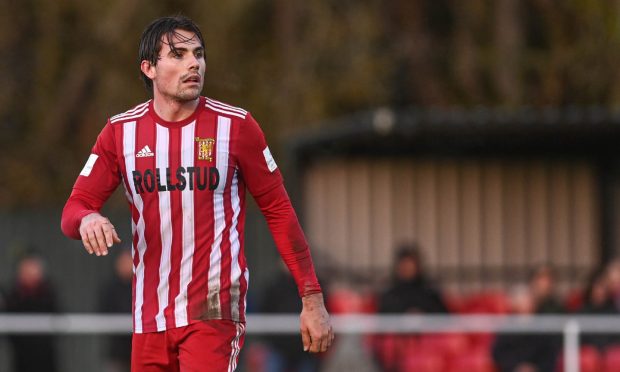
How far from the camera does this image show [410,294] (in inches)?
504

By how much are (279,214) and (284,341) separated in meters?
6.46

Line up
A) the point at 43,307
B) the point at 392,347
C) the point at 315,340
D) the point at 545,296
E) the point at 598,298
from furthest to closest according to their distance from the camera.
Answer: the point at 43,307, the point at 545,296, the point at 598,298, the point at 392,347, the point at 315,340

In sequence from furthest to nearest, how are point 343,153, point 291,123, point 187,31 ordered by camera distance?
point 291,123 < point 343,153 < point 187,31

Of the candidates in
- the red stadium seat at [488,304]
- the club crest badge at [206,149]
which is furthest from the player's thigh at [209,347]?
the red stadium seat at [488,304]

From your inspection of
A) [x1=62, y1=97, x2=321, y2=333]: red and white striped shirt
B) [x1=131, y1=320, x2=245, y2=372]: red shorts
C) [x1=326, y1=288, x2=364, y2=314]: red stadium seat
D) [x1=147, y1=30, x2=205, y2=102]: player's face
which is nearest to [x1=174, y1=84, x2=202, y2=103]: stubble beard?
[x1=147, y1=30, x2=205, y2=102]: player's face

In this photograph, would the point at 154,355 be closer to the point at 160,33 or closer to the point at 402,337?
the point at 160,33

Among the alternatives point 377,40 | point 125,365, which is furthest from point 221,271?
point 377,40

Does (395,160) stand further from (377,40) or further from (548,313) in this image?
(548,313)

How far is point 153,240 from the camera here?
19.1 ft

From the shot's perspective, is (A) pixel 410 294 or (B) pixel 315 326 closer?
(B) pixel 315 326

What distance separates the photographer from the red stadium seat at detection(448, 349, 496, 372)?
11.9 metres

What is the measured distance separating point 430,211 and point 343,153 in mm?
1281

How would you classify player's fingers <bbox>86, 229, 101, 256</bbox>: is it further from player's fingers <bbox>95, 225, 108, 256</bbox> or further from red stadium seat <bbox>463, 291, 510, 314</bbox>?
red stadium seat <bbox>463, 291, 510, 314</bbox>

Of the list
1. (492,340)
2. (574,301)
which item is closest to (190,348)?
(492,340)
